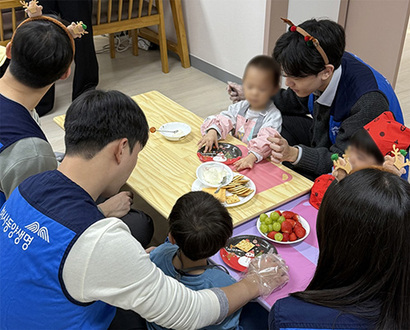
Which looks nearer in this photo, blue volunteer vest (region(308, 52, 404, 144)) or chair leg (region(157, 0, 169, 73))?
blue volunteer vest (region(308, 52, 404, 144))

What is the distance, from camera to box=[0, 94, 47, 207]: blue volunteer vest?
138 centimetres

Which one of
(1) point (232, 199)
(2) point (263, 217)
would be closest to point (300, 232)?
(2) point (263, 217)

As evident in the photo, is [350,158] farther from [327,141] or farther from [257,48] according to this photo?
[257,48]

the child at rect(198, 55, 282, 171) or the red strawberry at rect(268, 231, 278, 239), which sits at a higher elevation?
the child at rect(198, 55, 282, 171)

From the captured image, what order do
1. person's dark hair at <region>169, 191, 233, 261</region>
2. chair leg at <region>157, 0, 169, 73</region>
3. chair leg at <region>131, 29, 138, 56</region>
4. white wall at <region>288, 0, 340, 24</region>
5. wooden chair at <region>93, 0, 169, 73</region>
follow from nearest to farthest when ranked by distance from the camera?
person's dark hair at <region>169, 191, 233, 261</region> → white wall at <region>288, 0, 340, 24</region> → wooden chair at <region>93, 0, 169, 73</region> → chair leg at <region>157, 0, 169, 73</region> → chair leg at <region>131, 29, 138, 56</region>

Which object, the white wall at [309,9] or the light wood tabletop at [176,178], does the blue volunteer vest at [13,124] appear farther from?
the white wall at [309,9]

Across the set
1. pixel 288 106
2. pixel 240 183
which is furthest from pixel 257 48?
pixel 240 183

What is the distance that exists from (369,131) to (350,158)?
1.36 feet

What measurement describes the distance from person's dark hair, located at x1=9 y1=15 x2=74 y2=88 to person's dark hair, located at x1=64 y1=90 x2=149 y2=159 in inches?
13.4

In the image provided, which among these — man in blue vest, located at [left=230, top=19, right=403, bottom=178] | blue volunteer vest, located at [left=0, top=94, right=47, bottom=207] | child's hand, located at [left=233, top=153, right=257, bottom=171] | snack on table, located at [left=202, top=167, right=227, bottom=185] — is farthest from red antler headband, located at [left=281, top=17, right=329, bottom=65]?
blue volunteer vest, located at [left=0, top=94, right=47, bottom=207]

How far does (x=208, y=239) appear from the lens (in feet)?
4.27

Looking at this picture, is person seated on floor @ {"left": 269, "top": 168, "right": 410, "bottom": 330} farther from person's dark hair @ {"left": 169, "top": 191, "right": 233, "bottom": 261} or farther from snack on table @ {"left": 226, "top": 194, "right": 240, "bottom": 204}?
snack on table @ {"left": 226, "top": 194, "right": 240, "bottom": 204}

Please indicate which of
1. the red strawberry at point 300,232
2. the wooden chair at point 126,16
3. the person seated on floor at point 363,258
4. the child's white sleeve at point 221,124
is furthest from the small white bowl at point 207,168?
the wooden chair at point 126,16

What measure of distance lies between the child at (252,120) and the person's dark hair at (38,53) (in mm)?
628
